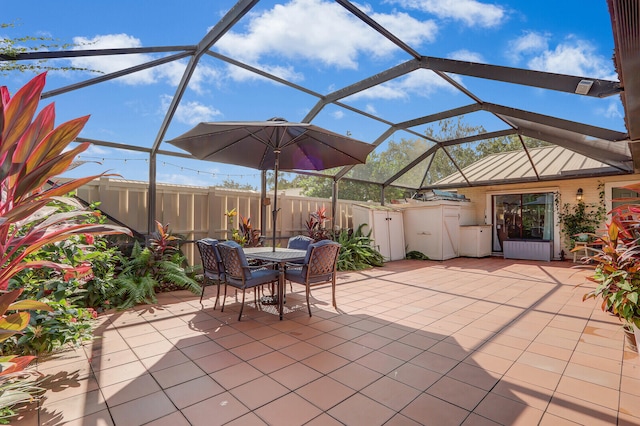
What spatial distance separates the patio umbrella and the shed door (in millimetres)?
5546

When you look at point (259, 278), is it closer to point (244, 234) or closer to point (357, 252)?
point (244, 234)

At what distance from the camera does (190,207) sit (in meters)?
6.23

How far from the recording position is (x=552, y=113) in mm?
5051

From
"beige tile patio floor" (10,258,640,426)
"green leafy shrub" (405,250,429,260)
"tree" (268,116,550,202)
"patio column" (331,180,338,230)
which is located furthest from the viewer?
"green leafy shrub" (405,250,429,260)

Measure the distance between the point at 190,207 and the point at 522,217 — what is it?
34.9 feet

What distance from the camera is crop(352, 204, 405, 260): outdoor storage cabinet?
8952mm

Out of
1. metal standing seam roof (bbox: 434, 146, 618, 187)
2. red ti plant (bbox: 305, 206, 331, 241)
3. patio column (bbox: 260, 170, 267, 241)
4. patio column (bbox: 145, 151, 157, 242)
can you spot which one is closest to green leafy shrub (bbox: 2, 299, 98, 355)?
patio column (bbox: 145, 151, 157, 242)

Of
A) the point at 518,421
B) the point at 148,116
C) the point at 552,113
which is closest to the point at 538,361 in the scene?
the point at 518,421

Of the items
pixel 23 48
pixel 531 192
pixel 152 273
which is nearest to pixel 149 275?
pixel 152 273

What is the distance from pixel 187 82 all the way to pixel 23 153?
4.09 meters

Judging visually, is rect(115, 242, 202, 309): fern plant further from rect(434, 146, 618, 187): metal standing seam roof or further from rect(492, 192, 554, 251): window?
rect(492, 192, 554, 251): window

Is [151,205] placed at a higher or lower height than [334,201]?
lower

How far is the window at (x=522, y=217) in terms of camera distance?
33.4ft

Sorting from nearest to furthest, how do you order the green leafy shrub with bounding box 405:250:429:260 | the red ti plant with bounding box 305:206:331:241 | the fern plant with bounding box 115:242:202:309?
the fern plant with bounding box 115:242:202:309
the red ti plant with bounding box 305:206:331:241
the green leafy shrub with bounding box 405:250:429:260
